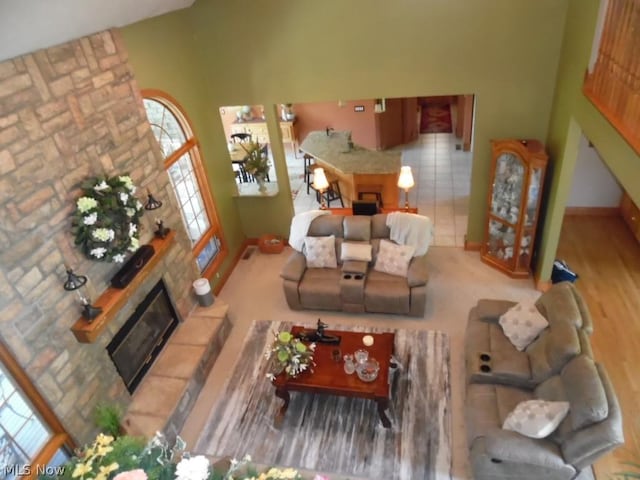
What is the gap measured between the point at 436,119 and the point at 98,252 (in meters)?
10.6

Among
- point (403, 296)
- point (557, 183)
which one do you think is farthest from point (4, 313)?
point (557, 183)

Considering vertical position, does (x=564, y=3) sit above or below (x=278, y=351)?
above

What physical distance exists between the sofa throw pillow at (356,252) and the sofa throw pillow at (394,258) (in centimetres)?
15

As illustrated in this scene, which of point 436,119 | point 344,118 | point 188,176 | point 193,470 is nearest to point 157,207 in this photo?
point 188,176

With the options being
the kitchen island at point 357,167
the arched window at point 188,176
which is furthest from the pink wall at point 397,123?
the arched window at point 188,176

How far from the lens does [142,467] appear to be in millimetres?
1879

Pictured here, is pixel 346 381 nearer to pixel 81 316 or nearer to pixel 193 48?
pixel 81 316

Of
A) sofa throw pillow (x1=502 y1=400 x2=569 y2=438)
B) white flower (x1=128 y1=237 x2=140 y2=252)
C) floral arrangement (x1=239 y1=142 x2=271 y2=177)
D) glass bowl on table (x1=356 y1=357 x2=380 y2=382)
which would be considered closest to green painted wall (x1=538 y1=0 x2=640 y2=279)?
sofa throw pillow (x1=502 y1=400 x2=569 y2=438)

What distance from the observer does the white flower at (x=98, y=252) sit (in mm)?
3784

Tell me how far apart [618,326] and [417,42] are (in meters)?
4.14

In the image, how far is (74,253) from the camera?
3.81m

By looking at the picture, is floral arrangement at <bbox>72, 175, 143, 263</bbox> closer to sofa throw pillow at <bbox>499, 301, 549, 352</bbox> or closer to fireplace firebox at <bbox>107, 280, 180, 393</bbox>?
fireplace firebox at <bbox>107, 280, 180, 393</bbox>

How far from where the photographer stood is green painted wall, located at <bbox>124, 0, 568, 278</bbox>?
5148 millimetres

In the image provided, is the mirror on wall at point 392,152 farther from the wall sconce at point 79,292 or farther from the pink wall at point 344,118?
the wall sconce at point 79,292
